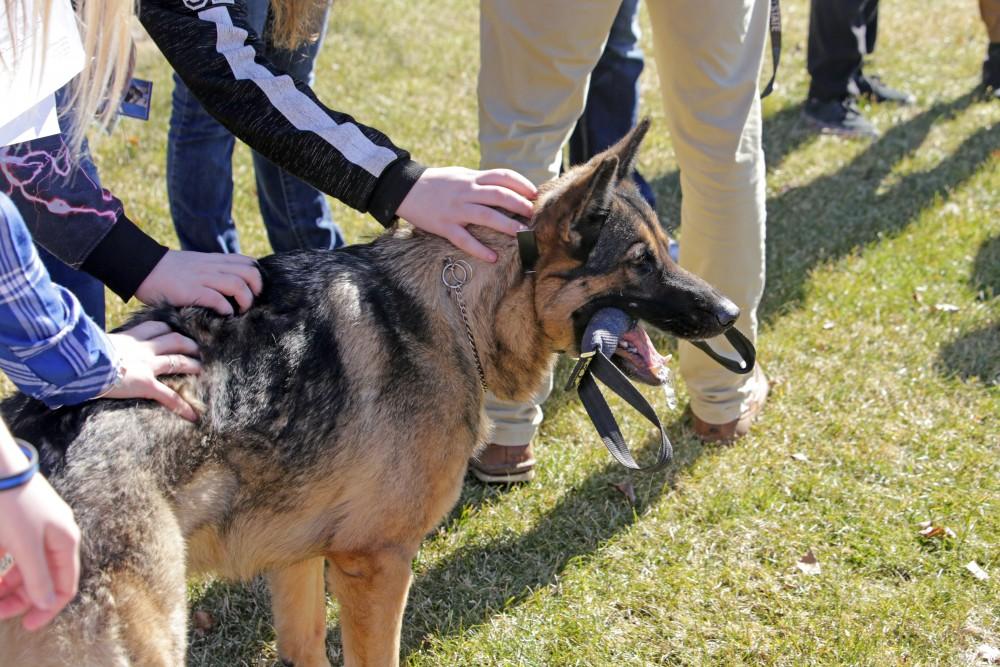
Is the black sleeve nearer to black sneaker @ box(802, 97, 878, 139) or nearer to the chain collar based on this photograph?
the chain collar

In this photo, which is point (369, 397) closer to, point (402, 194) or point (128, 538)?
point (402, 194)

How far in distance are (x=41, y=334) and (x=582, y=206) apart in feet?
5.09

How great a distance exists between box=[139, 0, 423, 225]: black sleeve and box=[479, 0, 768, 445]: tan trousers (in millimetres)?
951

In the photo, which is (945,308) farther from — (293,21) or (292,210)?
(293,21)

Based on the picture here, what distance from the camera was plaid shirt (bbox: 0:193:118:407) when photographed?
1.70 metres

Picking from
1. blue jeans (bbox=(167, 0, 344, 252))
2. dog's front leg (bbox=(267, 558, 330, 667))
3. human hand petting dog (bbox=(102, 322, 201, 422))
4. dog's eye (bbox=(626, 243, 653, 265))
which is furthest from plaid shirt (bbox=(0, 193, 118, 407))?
blue jeans (bbox=(167, 0, 344, 252))

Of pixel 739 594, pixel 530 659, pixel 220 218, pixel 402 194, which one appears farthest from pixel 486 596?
pixel 220 218

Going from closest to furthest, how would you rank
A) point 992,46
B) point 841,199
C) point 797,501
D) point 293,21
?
1. point 293,21
2. point 797,501
3. point 841,199
4. point 992,46

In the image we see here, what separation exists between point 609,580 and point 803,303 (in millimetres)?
2475

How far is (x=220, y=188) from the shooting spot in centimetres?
421

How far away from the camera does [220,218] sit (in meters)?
4.26

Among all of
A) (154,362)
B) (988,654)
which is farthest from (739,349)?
(154,362)

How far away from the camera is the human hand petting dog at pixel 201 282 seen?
2660 mm

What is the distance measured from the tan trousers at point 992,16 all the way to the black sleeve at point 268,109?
674 centimetres
